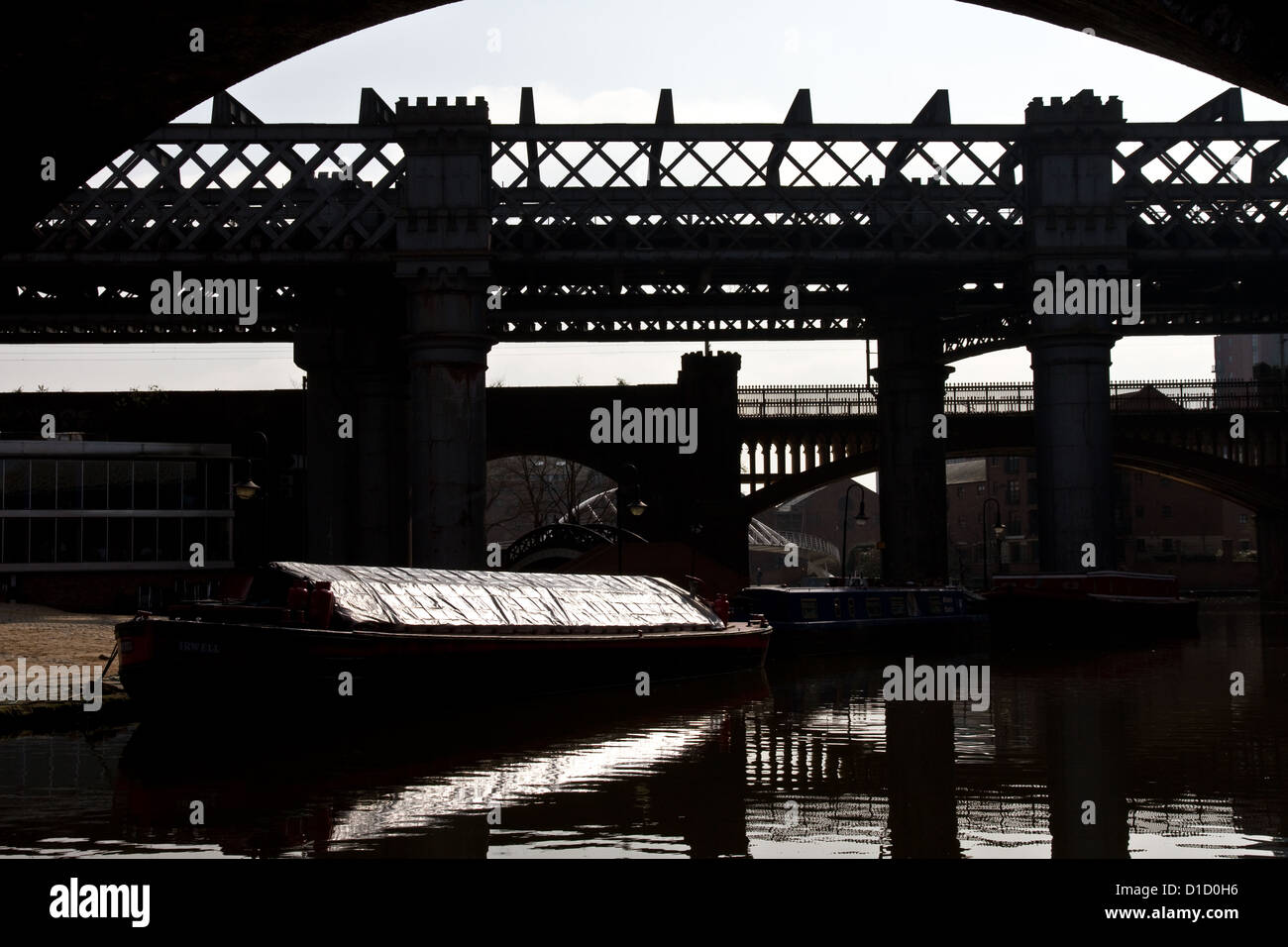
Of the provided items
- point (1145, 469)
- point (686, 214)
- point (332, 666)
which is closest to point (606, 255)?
→ point (686, 214)

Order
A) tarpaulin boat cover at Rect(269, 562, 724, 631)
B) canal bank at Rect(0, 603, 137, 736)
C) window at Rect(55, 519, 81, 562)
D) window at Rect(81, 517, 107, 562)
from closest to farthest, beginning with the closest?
1. canal bank at Rect(0, 603, 137, 736)
2. tarpaulin boat cover at Rect(269, 562, 724, 631)
3. window at Rect(55, 519, 81, 562)
4. window at Rect(81, 517, 107, 562)

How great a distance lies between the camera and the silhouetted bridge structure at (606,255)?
39.5 m

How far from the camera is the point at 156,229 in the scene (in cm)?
3991

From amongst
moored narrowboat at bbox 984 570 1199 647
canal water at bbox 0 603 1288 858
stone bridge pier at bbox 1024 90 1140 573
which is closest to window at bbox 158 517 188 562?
canal water at bbox 0 603 1288 858

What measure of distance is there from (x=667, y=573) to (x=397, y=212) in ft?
56.1

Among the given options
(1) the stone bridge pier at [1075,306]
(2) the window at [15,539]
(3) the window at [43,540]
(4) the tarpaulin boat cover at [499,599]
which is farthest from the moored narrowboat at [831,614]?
(2) the window at [15,539]

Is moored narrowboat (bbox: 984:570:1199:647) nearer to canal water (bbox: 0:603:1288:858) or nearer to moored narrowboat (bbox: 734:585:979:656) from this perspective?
moored narrowboat (bbox: 734:585:979:656)

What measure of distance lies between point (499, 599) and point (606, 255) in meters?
13.0

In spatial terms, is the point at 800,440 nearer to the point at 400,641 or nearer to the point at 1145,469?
the point at 1145,469

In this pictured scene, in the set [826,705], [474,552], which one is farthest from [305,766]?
[474,552]

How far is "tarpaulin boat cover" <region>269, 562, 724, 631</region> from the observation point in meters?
27.0

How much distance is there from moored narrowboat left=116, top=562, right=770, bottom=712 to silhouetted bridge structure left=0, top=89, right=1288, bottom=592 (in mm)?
7566

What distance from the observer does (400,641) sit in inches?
1032

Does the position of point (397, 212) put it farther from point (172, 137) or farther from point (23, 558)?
point (23, 558)
